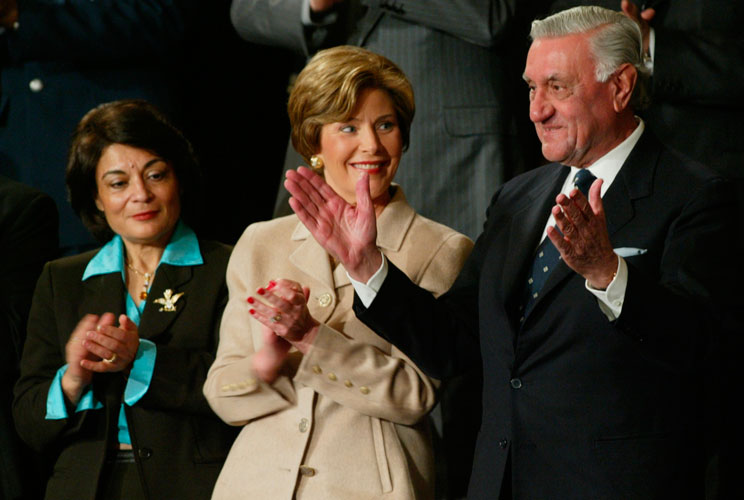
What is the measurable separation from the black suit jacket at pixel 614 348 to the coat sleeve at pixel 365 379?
13cm

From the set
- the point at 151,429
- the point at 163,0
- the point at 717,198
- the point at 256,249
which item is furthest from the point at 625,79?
the point at 163,0

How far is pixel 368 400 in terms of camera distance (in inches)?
101

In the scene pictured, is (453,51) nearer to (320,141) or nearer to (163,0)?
(320,141)

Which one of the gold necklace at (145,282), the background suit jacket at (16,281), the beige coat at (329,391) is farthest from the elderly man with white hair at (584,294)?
the background suit jacket at (16,281)

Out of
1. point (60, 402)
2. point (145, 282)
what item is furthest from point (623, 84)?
point (60, 402)

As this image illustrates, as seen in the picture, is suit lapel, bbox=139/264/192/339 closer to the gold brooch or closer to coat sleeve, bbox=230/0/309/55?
the gold brooch

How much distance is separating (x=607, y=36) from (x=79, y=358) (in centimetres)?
152

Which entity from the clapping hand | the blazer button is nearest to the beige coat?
the clapping hand

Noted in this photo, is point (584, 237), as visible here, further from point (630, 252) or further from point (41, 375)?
point (41, 375)

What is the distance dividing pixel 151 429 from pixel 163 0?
4.82ft

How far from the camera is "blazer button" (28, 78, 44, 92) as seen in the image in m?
3.71

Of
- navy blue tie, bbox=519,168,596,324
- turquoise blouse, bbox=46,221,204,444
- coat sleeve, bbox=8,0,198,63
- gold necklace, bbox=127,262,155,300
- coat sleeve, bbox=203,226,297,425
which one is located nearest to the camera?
navy blue tie, bbox=519,168,596,324

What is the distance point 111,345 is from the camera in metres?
2.87

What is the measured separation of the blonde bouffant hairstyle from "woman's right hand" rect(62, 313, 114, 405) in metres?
0.70
